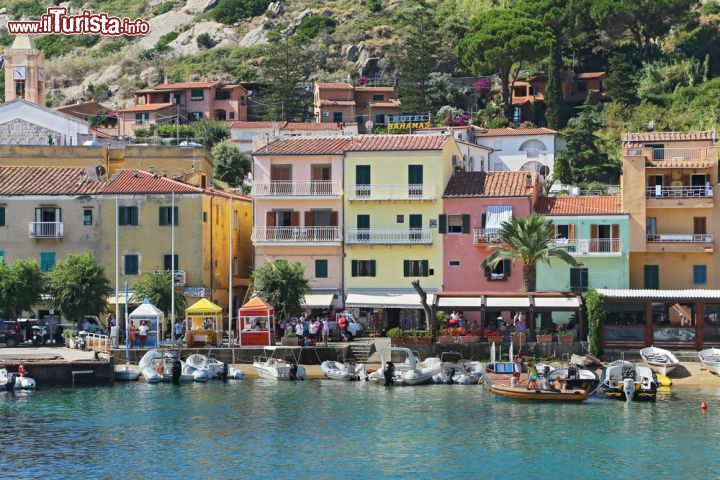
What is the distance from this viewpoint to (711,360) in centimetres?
6494

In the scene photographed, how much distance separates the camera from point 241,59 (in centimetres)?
16288

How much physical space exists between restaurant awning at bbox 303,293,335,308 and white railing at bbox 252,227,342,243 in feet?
9.61

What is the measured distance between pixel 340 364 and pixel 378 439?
15.2 m

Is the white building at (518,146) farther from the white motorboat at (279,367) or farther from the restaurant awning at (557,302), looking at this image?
the white motorboat at (279,367)

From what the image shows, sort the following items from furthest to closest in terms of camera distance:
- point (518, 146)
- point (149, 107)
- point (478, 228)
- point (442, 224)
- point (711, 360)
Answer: point (149, 107) → point (518, 146) → point (442, 224) → point (478, 228) → point (711, 360)

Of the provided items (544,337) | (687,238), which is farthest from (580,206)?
(544,337)

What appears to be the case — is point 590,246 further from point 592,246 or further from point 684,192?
point 684,192

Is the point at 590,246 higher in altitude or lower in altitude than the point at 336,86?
lower

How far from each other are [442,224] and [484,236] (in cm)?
247

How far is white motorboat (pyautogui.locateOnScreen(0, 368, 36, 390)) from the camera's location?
61312 millimetres

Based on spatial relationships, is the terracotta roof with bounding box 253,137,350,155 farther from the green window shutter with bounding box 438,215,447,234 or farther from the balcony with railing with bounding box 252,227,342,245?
the green window shutter with bounding box 438,215,447,234

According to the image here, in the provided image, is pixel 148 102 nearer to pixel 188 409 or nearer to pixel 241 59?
pixel 241 59

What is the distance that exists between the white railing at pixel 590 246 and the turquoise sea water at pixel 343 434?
12.3 meters

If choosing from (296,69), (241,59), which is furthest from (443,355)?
(241,59)
